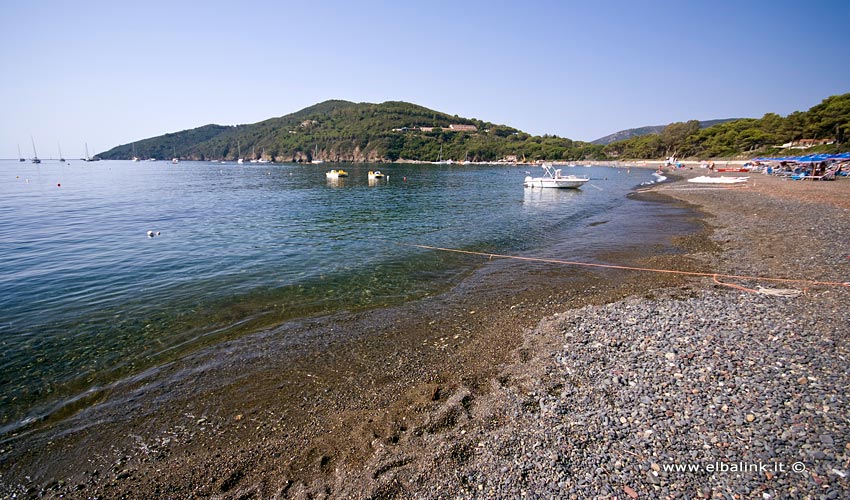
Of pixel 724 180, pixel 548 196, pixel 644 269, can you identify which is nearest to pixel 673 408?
pixel 644 269

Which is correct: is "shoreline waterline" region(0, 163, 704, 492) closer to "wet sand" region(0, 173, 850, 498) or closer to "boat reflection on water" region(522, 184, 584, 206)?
"wet sand" region(0, 173, 850, 498)

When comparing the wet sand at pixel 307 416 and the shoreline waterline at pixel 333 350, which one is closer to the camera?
the wet sand at pixel 307 416

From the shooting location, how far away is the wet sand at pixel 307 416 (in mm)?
5234

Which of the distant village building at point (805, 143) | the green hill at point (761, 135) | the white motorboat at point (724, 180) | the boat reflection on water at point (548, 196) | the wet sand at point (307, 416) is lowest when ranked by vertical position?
the wet sand at point (307, 416)

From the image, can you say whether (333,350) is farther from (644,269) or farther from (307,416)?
(644,269)

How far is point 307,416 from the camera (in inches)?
259

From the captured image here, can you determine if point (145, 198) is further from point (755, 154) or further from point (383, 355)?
point (755, 154)

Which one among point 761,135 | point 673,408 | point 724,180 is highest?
point 761,135

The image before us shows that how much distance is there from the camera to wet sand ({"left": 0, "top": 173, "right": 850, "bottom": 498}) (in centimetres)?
523

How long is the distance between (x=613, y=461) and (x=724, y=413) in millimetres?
2025

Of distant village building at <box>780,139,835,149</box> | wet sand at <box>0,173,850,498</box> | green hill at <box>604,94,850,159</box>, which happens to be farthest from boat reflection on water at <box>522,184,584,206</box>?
distant village building at <box>780,139,835,149</box>

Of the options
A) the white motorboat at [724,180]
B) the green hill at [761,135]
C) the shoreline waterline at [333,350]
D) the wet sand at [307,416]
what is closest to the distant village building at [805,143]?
→ the green hill at [761,135]

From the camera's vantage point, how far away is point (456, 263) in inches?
668

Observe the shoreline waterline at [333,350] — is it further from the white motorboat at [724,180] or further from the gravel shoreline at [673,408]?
the white motorboat at [724,180]
